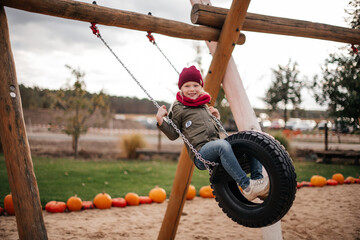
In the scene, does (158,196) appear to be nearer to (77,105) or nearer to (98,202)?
(98,202)

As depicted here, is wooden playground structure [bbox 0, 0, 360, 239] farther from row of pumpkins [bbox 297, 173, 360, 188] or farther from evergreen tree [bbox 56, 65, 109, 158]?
evergreen tree [bbox 56, 65, 109, 158]

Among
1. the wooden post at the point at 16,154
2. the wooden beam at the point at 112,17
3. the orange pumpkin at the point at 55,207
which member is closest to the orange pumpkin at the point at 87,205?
the orange pumpkin at the point at 55,207

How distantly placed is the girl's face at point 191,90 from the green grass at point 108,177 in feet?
13.7

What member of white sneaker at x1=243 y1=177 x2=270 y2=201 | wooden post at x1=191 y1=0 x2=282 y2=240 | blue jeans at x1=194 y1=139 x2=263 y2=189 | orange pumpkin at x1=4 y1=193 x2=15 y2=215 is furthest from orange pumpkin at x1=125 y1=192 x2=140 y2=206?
white sneaker at x1=243 y1=177 x2=270 y2=201

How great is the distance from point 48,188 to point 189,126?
16.3 feet

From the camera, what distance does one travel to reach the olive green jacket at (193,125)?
2766mm

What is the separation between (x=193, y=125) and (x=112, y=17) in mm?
1395

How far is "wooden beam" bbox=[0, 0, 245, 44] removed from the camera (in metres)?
2.88

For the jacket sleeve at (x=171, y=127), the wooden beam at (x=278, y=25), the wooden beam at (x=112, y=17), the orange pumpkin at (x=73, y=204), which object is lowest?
the orange pumpkin at (x=73, y=204)

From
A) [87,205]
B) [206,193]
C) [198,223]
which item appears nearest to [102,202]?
[87,205]

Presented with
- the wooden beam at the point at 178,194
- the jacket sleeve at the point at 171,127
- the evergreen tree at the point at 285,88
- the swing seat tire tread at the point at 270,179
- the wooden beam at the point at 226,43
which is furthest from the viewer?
the evergreen tree at the point at 285,88

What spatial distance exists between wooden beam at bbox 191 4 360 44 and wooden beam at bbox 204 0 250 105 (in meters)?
0.15

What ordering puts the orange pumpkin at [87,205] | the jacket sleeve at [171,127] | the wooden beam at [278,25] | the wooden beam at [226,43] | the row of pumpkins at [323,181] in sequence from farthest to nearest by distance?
the row of pumpkins at [323,181], the orange pumpkin at [87,205], the wooden beam at [278,25], the wooden beam at [226,43], the jacket sleeve at [171,127]

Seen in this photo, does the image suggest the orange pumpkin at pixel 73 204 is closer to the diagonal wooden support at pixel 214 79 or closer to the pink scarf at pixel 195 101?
the diagonal wooden support at pixel 214 79
